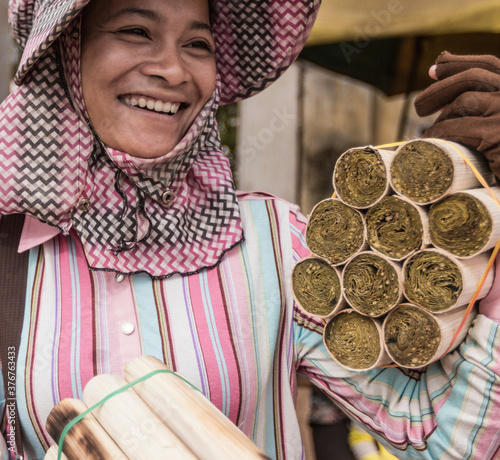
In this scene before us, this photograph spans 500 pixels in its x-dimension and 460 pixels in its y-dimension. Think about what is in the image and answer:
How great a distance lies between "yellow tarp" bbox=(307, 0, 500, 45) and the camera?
2318mm

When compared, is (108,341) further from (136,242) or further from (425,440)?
(425,440)

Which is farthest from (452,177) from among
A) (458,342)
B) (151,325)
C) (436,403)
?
(151,325)

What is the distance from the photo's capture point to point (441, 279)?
88cm

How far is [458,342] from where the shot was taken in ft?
3.18

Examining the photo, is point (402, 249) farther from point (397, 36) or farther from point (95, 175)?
point (397, 36)

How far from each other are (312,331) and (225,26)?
0.84 meters

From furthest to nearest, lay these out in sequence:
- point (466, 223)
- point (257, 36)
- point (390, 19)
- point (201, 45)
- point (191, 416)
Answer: point (390, 19) < point (257, 36) < point (201, 45) < point (466, 223) < point (191, 416)

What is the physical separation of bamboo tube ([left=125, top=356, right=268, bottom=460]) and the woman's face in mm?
500

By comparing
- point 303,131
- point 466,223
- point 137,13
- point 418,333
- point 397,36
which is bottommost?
point 418,333

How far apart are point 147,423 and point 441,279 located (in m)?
0.55

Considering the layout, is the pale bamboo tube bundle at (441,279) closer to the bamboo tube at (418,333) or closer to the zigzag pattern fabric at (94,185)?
the bamboo tube at (418,333)

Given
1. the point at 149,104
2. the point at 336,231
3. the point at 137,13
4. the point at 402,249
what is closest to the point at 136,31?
the point at 137,13

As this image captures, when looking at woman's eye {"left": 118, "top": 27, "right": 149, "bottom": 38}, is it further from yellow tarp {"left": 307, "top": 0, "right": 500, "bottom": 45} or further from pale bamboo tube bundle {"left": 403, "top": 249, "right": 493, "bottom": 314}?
yellow tarp {"left": 307, "top": 0, "right": 500, "bottom": 45}

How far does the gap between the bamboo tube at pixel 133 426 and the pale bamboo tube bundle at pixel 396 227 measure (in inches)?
19.2
